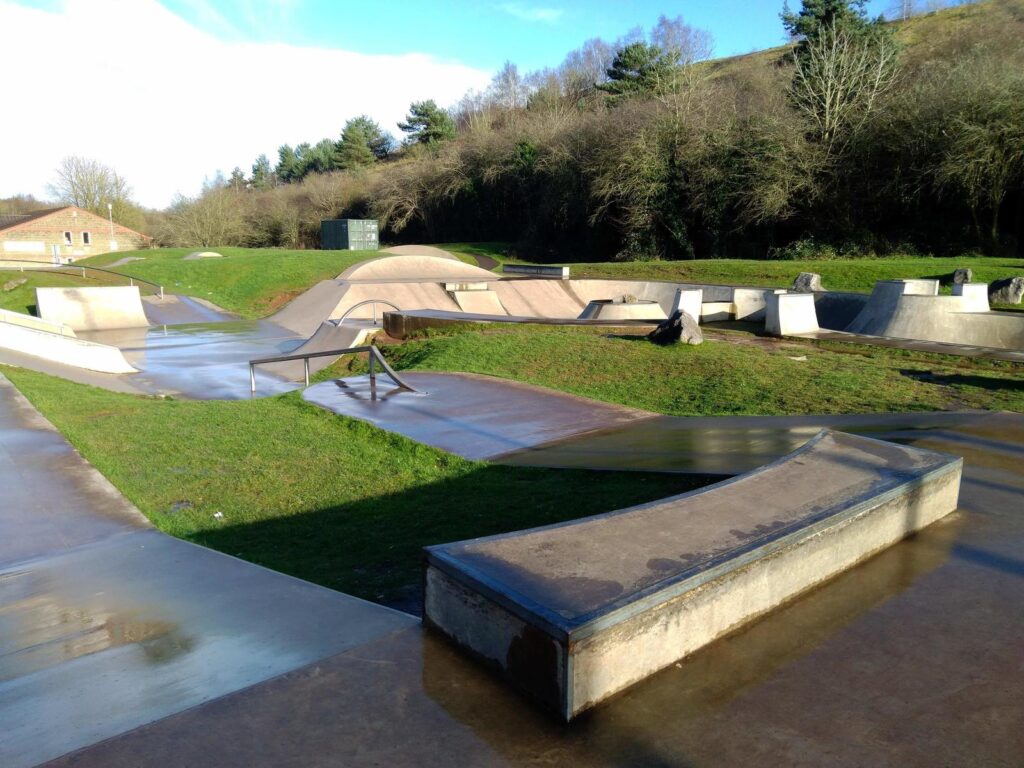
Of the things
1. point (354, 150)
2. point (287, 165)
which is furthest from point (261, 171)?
point (354, 150)

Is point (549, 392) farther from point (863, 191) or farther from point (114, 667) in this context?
point (863, 191)

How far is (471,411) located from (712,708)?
7.12 meters

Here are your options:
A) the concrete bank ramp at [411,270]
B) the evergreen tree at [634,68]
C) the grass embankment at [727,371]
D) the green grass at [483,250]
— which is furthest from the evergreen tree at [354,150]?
the grass embankment at [727,371]

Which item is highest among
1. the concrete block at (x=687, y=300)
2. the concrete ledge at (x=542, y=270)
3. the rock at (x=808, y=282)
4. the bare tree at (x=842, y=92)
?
the bare tree at (x=842, y=92)

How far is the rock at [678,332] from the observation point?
42.1ft

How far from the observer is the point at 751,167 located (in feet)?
103

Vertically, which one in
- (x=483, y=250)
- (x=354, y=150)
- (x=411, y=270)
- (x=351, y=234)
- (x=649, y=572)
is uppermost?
(x=354, y=150)

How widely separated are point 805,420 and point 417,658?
251 inches

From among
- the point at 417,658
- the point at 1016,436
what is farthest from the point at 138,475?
the point at 1016,436

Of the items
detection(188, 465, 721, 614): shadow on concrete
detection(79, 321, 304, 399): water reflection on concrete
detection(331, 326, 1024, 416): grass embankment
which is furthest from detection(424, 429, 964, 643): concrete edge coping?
detection(79, 321, 304, 399): water reflection on concrete

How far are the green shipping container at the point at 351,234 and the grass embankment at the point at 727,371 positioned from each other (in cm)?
2975

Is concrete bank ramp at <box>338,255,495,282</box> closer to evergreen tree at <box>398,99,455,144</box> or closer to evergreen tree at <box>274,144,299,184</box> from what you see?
evergreen tree at <box>398,99,455,144</box>

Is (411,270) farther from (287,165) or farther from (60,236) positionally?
(287,165)

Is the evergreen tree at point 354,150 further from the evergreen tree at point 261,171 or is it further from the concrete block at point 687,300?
the concrete block at point 687,300
